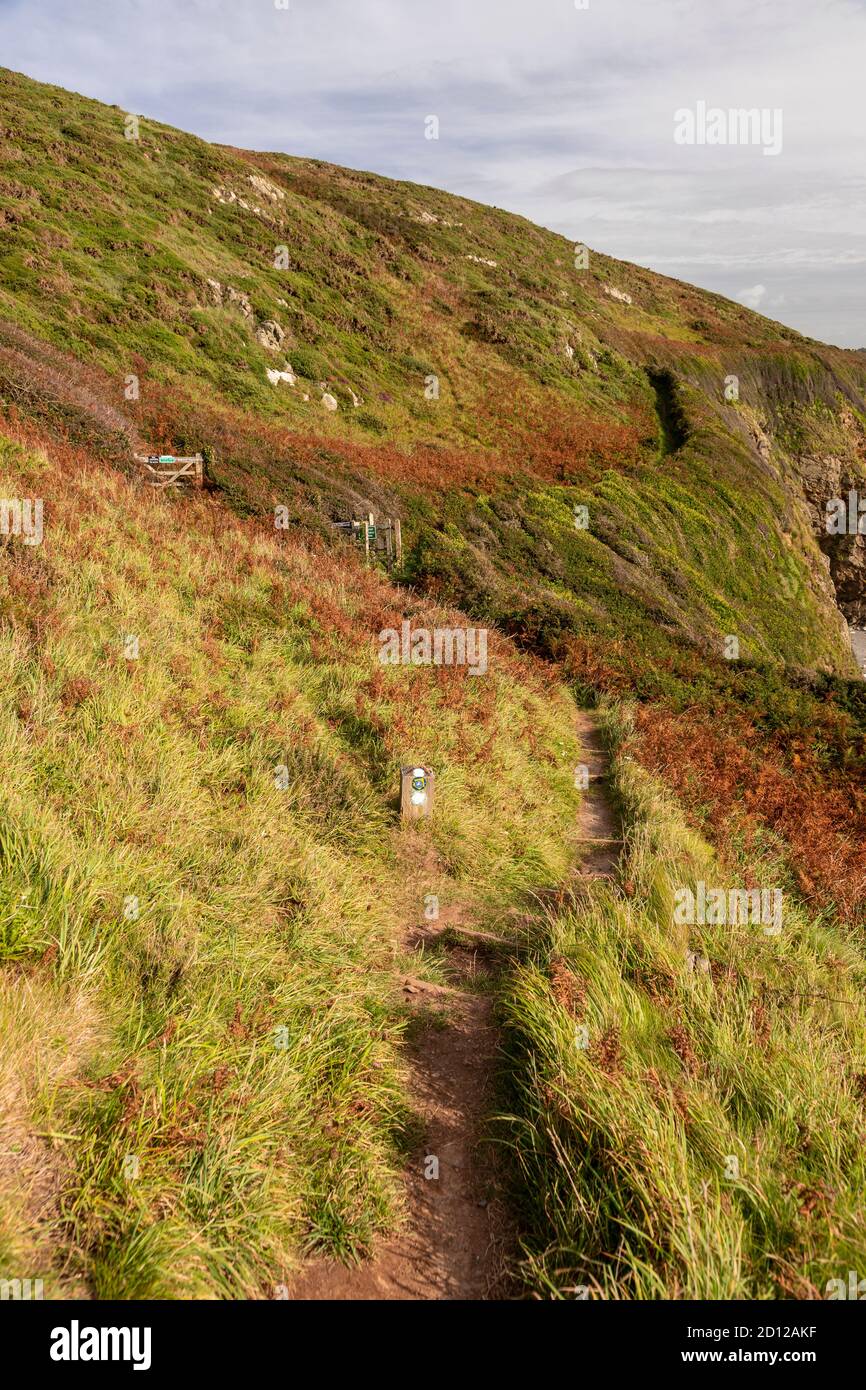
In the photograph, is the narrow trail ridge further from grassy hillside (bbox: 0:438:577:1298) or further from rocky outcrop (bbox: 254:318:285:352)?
rocky outcrop (bbox: 254:318:285:352)

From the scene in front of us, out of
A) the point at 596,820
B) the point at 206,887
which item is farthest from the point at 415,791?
the point at 596,820

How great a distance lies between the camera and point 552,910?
6250mm

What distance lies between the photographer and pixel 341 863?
20.3 feet

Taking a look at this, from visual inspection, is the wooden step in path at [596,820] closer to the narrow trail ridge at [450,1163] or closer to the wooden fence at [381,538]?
the narrow trail ridge at [450,1163]

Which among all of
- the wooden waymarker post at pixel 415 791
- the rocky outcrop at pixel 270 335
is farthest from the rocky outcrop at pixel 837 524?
the wooden waymarker post at pixel 415 791

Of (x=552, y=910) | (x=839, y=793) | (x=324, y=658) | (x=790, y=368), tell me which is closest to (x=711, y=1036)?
(x=552, y=910)

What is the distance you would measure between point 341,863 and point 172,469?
1452 cm

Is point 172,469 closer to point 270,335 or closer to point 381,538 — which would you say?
point 381,538

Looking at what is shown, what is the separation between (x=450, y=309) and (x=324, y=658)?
41855 millimetres

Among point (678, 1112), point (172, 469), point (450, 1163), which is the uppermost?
point (172, 469)

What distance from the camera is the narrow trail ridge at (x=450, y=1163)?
3213 mm

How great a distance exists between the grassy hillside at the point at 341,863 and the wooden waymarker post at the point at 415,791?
231 mm

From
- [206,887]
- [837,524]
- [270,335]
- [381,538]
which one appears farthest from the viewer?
[837,524]

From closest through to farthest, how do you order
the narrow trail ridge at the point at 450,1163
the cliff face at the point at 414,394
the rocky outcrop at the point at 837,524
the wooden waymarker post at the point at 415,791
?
the narrow trail ridge at the point at 450,1163, the wooden waymarker post at the point at 415,791, the cliff face at the point at 414,394, the rocky outcrop at the point at 837,524
